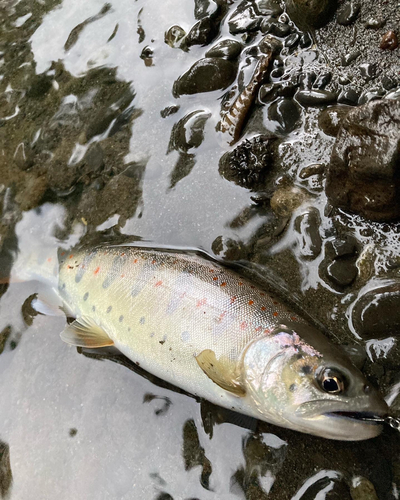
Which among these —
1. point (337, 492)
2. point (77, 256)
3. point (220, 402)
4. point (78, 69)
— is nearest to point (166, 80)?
point (78, 69)

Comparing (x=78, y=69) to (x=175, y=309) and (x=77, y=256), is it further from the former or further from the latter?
(x=175, y=309)

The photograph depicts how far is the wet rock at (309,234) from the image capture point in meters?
3.53

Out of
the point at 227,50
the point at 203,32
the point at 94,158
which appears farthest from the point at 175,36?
the point at 94,158

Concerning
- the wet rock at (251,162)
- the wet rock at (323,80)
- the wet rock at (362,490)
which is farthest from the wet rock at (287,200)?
the wet rock at (362,490)

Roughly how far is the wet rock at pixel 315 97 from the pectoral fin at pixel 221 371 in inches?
91.8

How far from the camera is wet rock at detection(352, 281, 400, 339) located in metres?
3.14

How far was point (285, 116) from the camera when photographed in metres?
3.84

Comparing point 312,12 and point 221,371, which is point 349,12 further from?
point 221,371

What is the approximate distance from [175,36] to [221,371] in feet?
11.4

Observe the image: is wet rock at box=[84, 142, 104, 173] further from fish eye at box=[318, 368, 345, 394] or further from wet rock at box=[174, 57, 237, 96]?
fish eye at box=[318, 368, 345, 394]

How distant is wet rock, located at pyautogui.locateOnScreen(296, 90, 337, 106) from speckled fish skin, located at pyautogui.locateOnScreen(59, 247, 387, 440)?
1682mm

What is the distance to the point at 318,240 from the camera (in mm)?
3525

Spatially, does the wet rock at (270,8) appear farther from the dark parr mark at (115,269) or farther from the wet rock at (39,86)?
the dark parr mark at (115,269)

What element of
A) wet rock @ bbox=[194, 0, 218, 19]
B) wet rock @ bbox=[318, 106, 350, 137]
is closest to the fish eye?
wet rock @ bbox=[318, 106, 350, 137]
